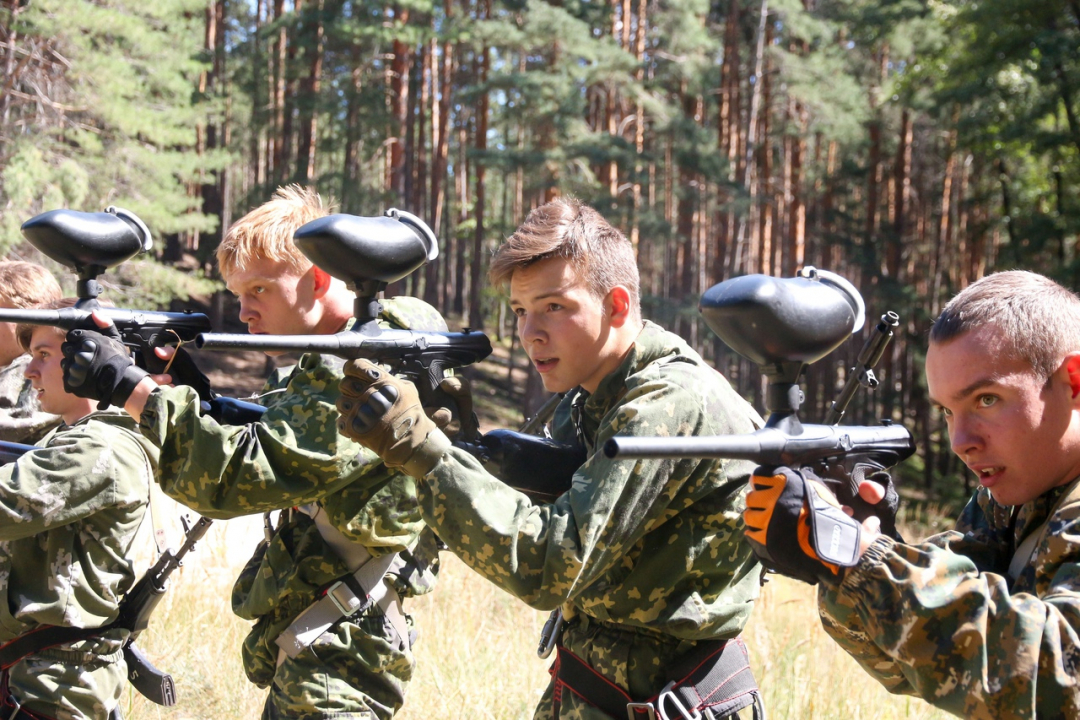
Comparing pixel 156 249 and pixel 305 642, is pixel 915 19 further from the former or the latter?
pixel 305 642

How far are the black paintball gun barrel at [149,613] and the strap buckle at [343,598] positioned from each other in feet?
2.95

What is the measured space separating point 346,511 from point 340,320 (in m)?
0.76

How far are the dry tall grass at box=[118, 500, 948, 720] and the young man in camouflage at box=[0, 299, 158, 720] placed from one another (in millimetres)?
1341

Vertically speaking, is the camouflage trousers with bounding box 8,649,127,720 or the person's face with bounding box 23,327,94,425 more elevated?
the person's face with bounding box 23,327,94,425

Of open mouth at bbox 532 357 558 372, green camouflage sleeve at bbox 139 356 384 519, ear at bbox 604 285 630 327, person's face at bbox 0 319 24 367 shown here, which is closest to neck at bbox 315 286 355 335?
green camouflage sleeve at bbox 139 356 384 519

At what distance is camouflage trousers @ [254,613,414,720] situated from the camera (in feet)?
10.7

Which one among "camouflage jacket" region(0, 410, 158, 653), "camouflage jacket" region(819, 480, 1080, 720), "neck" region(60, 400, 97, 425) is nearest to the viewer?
"camouflage jacket" region(819, 480, 1080, 720)

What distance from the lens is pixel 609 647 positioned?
8.93ft

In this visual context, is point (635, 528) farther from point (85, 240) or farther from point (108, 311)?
point (85, 240)

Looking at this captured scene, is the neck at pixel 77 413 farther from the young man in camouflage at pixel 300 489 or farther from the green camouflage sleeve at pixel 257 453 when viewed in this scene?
the green camouflage sleeve at pixel 257 453

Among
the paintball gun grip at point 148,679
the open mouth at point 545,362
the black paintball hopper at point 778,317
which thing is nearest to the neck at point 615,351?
the open mouth at point 545,362

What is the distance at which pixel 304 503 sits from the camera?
130 inches

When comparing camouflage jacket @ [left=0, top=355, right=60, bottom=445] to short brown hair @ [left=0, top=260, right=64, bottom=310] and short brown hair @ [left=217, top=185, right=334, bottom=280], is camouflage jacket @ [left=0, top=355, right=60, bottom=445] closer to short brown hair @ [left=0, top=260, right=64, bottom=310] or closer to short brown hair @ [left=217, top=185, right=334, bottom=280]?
short brown hair @ [left=0, top=260, right=64, bottom=310]

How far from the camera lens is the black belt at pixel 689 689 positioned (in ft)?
8.66
